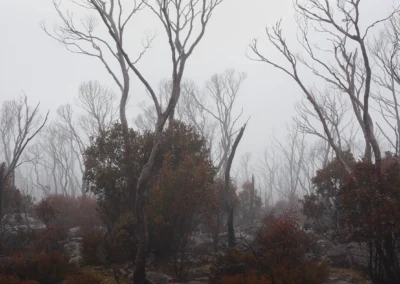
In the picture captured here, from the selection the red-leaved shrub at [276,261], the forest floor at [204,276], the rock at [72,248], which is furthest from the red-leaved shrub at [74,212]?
the red-leaved shrub at [276,261]

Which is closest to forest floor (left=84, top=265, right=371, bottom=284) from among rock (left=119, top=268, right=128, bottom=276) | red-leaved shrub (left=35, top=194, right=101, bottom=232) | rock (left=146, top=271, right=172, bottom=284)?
rock (left=146, top=271, right=172, bottom=284)

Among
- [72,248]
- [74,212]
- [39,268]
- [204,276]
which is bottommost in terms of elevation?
[204,276]

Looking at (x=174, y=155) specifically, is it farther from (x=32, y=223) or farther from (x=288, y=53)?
(x=32, y=223)

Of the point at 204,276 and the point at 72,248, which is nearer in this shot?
the point at 204,276

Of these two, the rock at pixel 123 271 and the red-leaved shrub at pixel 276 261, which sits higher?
the red-leaved shrub at pixel 276 261

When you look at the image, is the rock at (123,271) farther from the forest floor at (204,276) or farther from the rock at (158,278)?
the rock at (158,278)

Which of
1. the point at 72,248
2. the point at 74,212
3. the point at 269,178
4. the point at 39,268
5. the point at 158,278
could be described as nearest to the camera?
the point at 39,268

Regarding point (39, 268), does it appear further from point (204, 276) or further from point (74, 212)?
point (74, 212)

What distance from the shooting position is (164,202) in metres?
9.24

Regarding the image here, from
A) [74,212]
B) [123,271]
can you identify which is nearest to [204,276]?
[123,271]

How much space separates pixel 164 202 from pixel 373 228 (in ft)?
16.8

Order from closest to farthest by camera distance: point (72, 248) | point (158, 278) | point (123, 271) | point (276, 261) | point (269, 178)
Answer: point (276, 261)
point (158, 278)
point (123, 271)
point (72, 248)
point (269, 178)

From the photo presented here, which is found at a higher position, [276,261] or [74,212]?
[74,212]

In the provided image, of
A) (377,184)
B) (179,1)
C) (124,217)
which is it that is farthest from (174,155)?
(377,184)
